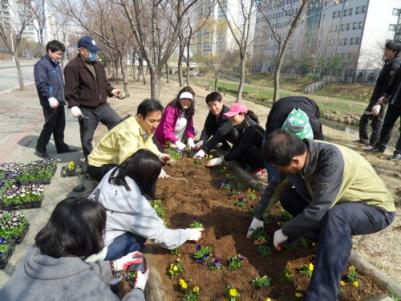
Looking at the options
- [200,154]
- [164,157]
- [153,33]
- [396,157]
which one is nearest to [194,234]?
[164,157]

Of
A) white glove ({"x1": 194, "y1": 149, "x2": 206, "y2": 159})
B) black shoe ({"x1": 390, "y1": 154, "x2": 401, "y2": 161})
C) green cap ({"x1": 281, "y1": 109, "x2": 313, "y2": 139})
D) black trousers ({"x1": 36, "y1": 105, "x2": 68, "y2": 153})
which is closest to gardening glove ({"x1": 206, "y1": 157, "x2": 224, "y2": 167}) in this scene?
white glove ({"x1": 194, "y1": 149, "x2": 206, "y2": 159})

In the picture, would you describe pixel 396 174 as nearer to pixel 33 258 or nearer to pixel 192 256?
pixel 192 256

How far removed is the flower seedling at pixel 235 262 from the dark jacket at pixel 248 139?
74.4 inches

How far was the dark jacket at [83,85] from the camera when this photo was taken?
4.50 m

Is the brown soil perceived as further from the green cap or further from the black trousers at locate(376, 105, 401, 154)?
the black trousers at locate(376, 105, 401, 154)

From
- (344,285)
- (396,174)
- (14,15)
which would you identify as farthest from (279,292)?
(14,15)

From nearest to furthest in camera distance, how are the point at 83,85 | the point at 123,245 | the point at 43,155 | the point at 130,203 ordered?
the point at 130,203 → the point at 123,245 → the point at 83,85 → the point at 43,155

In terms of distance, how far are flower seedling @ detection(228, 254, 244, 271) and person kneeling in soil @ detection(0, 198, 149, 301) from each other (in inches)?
45.1

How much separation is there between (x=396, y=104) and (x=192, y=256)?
193 inches

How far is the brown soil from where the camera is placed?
227cm

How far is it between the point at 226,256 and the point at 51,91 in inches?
→ 161

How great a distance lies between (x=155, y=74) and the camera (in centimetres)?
572

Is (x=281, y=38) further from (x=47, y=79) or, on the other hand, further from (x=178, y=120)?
(x=47, y=79)

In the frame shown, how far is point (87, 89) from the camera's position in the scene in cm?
462
